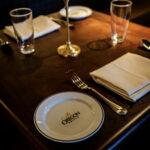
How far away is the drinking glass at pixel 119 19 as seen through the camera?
2.95 ft

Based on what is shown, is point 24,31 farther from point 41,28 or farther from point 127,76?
point 127,76

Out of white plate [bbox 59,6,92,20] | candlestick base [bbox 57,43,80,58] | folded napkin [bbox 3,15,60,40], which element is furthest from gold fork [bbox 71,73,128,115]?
white plate [bbox 59,6,92,20]

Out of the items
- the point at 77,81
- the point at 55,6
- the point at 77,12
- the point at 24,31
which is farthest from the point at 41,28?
the point at 55,6

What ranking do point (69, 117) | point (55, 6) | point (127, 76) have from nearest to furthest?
1. point (69, 117)
2. point (127, 76)
3. point (55, 6)

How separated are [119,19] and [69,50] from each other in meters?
0.29

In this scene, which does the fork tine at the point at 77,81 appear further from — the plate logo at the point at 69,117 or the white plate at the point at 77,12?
the white plate at the point at 77,12

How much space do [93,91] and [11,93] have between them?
28 cm

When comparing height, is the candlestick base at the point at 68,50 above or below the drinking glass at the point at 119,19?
below

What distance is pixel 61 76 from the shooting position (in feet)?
2.43

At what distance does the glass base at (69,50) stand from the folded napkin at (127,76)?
0.19m

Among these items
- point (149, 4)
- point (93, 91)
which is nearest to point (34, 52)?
point (93, 91)

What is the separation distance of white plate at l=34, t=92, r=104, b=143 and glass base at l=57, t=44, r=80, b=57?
0.28 metres

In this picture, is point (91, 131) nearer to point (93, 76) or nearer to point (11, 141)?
point (93, 76)

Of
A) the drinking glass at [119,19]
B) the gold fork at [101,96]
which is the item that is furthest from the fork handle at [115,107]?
the drinking glass at [119,19]
